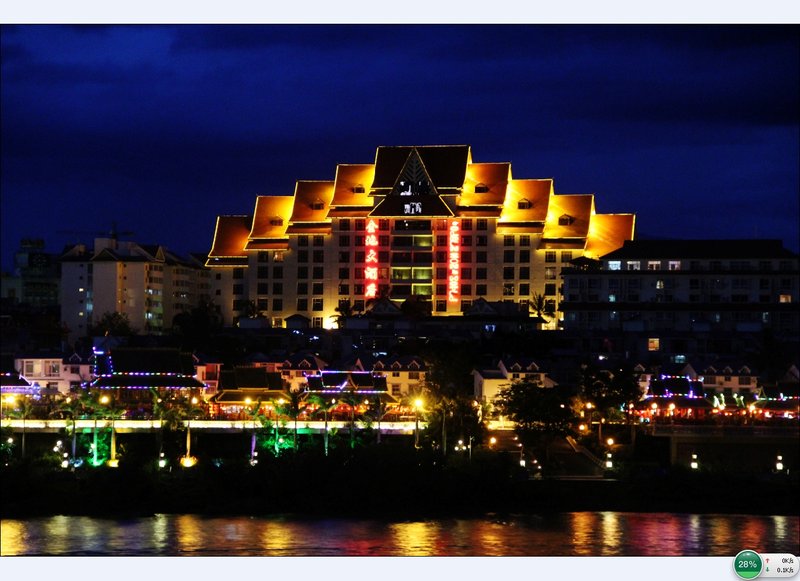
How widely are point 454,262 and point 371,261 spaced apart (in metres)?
2.32

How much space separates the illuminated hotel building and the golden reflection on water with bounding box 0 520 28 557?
68.5ft

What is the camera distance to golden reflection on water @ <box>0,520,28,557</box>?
24.2m

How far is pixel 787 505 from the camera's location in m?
29.0

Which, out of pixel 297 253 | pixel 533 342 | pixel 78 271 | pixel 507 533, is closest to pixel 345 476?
pixel 507 533

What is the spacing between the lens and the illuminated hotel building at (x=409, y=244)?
47.6 meters

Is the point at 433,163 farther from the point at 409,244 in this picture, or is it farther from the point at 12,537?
the point at 12,537

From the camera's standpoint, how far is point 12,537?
25375 mm

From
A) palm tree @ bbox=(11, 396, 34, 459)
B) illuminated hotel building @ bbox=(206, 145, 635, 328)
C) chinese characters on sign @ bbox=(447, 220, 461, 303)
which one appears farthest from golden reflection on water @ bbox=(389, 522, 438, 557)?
chinese characters on sign @ bbox=(447, 220, 461, 303)

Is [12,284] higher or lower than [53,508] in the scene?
higher

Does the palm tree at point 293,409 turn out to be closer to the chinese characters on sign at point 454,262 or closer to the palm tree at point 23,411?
the palm tree at point 23,411

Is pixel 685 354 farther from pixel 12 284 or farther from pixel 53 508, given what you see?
pixel 12 284

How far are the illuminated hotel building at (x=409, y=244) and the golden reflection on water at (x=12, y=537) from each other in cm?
2086

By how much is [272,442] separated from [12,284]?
143ft

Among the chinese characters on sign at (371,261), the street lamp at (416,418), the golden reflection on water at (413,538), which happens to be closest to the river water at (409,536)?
the golden reflection on water at (413,538)
